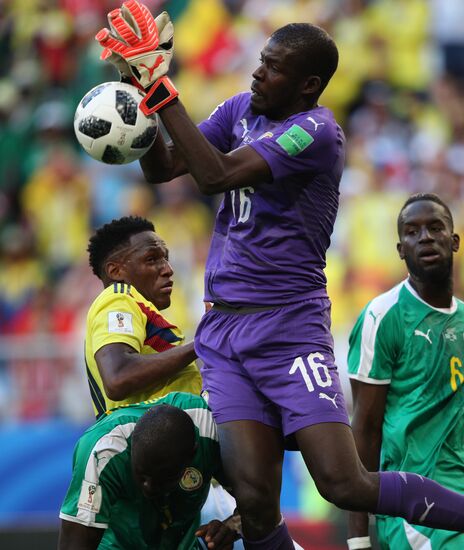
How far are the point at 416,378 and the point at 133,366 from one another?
1.37m

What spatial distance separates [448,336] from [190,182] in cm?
687

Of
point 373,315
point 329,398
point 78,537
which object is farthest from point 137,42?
point 78,537

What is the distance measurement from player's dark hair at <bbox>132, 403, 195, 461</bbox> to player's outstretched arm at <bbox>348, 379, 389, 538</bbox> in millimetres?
1200

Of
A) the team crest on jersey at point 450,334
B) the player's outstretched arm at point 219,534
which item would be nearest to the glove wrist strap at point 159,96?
the player's outstretched arm at point 219,534

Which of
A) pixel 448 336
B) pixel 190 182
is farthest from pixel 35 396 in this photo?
pixel 448 336

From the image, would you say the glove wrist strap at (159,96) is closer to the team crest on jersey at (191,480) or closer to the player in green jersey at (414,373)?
the team crest on jersey at (191,480)

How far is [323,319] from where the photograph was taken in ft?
16.4

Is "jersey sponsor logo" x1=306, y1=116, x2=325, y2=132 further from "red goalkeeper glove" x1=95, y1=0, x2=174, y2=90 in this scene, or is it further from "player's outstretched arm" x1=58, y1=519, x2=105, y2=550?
"player's outstretched arm" x1=58, y1=519, x2=105, y2=550

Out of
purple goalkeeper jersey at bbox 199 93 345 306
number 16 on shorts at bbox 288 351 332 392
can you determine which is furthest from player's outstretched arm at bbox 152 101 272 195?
number 16 on shorts at bbox 288 351 332 392

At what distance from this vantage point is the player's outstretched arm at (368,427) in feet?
18.3

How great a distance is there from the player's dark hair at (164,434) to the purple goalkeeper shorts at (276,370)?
0.26 meters

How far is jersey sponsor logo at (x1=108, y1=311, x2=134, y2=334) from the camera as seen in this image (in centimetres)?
531

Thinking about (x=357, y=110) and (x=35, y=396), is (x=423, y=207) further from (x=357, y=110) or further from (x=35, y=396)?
(x=357, y=110)

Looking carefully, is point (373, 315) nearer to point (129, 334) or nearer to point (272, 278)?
point (272, 278)
